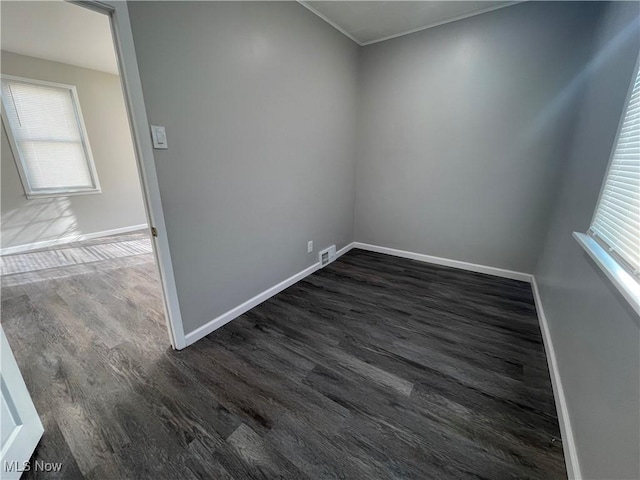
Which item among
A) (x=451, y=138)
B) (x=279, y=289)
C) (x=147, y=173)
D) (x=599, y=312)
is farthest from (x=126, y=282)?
(x=451, y=138)

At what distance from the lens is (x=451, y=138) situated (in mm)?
2936

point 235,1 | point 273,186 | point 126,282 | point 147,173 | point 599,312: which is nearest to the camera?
point 599,312

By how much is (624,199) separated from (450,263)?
2171 millimetres

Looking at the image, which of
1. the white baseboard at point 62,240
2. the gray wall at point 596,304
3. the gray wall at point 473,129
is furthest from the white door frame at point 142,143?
the white baseboard at point 62,240

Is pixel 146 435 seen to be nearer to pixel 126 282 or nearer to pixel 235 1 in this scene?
pixel 126 282

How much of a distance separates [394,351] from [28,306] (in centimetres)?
329

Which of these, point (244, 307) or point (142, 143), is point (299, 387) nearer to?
point (244, 307)

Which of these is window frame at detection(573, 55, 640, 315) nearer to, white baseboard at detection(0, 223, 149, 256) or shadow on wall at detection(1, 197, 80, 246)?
white baseboard at detection(0, 223, 149, 256)

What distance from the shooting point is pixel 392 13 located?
2.51 metres

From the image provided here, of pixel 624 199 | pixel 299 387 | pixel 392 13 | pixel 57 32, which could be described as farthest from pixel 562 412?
pixel 57 32

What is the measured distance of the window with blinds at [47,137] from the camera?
3.58 m

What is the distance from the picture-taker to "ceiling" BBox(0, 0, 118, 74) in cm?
238

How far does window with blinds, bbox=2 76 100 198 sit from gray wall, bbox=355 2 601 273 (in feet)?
14.9

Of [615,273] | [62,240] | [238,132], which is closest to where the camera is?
[615,273]
